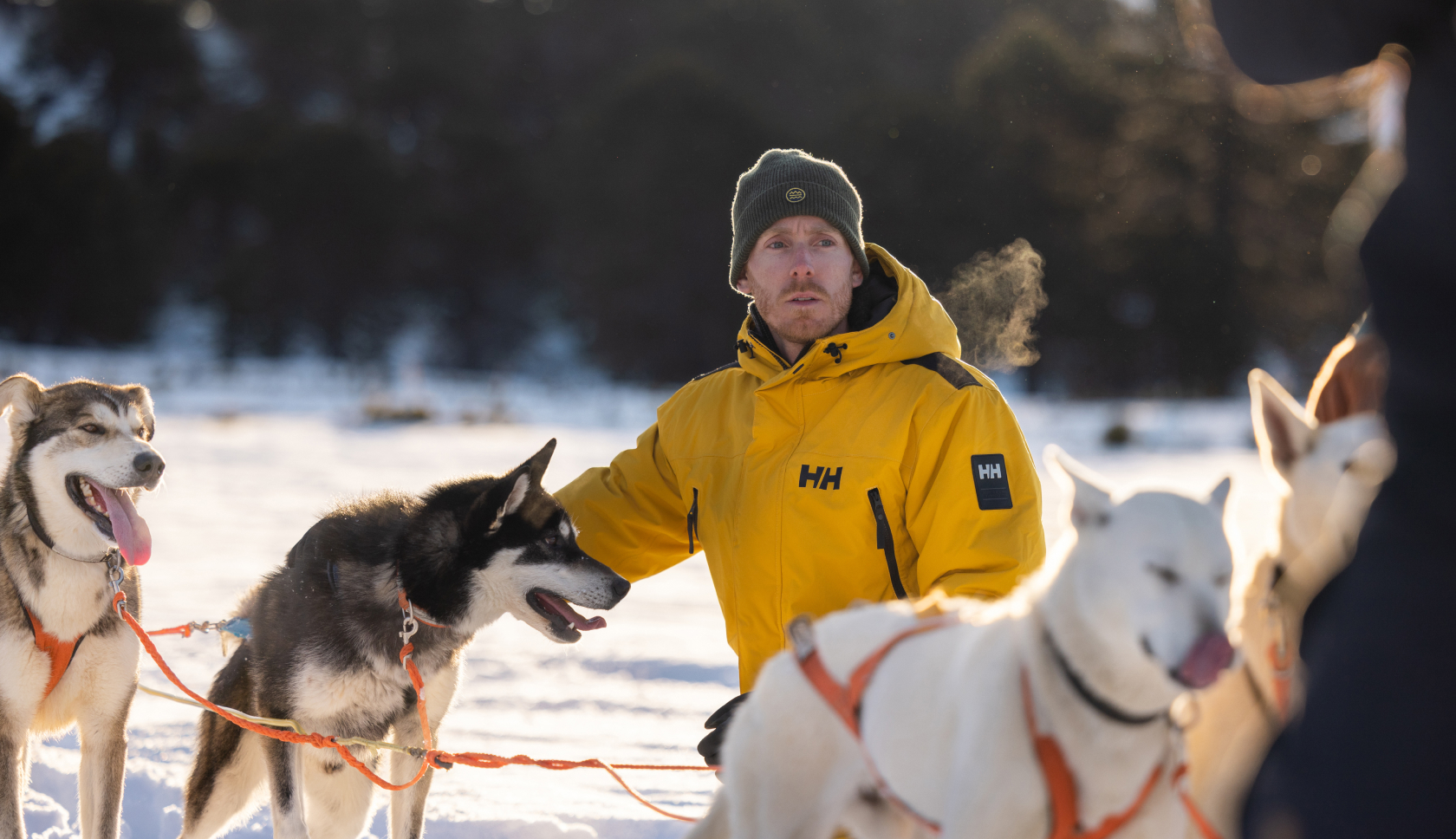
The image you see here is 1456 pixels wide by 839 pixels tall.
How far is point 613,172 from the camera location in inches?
1179

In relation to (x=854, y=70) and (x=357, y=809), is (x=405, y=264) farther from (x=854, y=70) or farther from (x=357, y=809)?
(x=357, y=809)

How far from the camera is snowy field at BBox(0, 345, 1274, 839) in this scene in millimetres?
3357

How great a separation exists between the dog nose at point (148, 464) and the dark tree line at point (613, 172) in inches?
862

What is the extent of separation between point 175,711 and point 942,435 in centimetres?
381

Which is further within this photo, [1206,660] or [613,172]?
[613,172]

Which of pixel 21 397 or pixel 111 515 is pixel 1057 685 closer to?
pixel 111 515

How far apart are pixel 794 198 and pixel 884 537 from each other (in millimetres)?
990

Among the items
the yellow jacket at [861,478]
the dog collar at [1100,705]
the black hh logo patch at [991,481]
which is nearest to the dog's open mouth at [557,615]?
the yellow jacket at [861,478]

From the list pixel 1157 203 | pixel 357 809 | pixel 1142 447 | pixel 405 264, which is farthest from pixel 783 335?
pixel 405 264

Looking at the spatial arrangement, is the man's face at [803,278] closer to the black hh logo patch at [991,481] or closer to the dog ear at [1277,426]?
the black hh logo patch at [991,481]

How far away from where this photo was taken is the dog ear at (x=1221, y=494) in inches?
43.8

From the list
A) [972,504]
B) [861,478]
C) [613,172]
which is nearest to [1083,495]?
[972,504]

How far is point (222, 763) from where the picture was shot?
108 inches

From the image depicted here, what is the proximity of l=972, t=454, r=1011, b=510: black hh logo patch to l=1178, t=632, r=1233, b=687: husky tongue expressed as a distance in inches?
46.2
